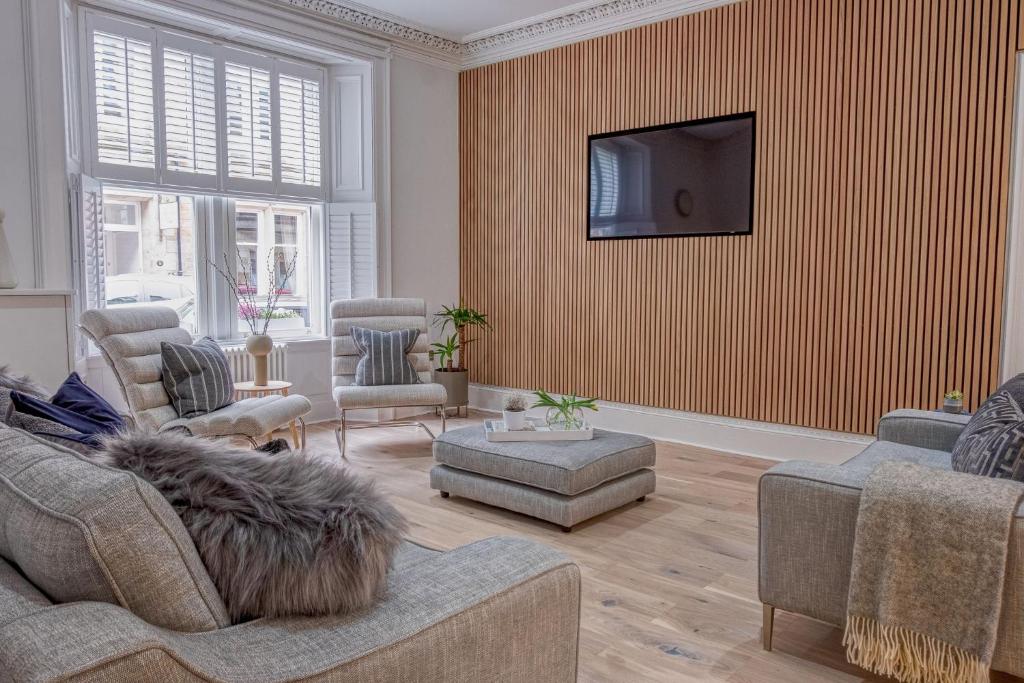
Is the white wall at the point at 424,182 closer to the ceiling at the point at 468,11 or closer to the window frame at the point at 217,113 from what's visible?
the ceiling at the point at 468,11

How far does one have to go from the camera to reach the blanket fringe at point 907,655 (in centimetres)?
178

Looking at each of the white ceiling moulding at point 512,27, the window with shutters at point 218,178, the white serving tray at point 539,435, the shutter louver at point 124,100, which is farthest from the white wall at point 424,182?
the white serving tray at point 539,435

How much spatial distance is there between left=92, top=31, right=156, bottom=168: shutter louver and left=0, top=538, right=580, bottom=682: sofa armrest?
4.19 metres

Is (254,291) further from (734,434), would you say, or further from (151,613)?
(151,613)

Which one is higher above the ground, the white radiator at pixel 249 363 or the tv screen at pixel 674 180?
the tv screen at pixel 674 180

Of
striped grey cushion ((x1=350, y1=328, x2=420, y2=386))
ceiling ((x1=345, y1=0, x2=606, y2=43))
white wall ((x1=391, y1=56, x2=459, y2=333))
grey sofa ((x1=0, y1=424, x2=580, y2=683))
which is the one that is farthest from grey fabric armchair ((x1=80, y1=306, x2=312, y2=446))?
ceiling ((x1=345, y1=0, x2=606, y2=43))

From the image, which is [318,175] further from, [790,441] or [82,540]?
[82,540]

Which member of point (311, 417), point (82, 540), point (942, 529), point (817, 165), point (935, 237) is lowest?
point (311, 417)

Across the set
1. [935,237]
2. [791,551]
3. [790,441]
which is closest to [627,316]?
Answer: [790,441]

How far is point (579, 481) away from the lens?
3.21 m

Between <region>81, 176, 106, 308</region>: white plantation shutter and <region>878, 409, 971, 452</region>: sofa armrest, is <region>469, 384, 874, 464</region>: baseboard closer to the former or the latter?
<region>878, 409, 971, 452</region>: sofa armrest

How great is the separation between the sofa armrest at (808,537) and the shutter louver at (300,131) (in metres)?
4.43

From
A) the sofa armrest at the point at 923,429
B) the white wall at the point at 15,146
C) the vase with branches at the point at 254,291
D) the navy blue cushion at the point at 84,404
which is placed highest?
the white wall at the point at 15,146

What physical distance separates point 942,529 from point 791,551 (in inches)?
16.6
